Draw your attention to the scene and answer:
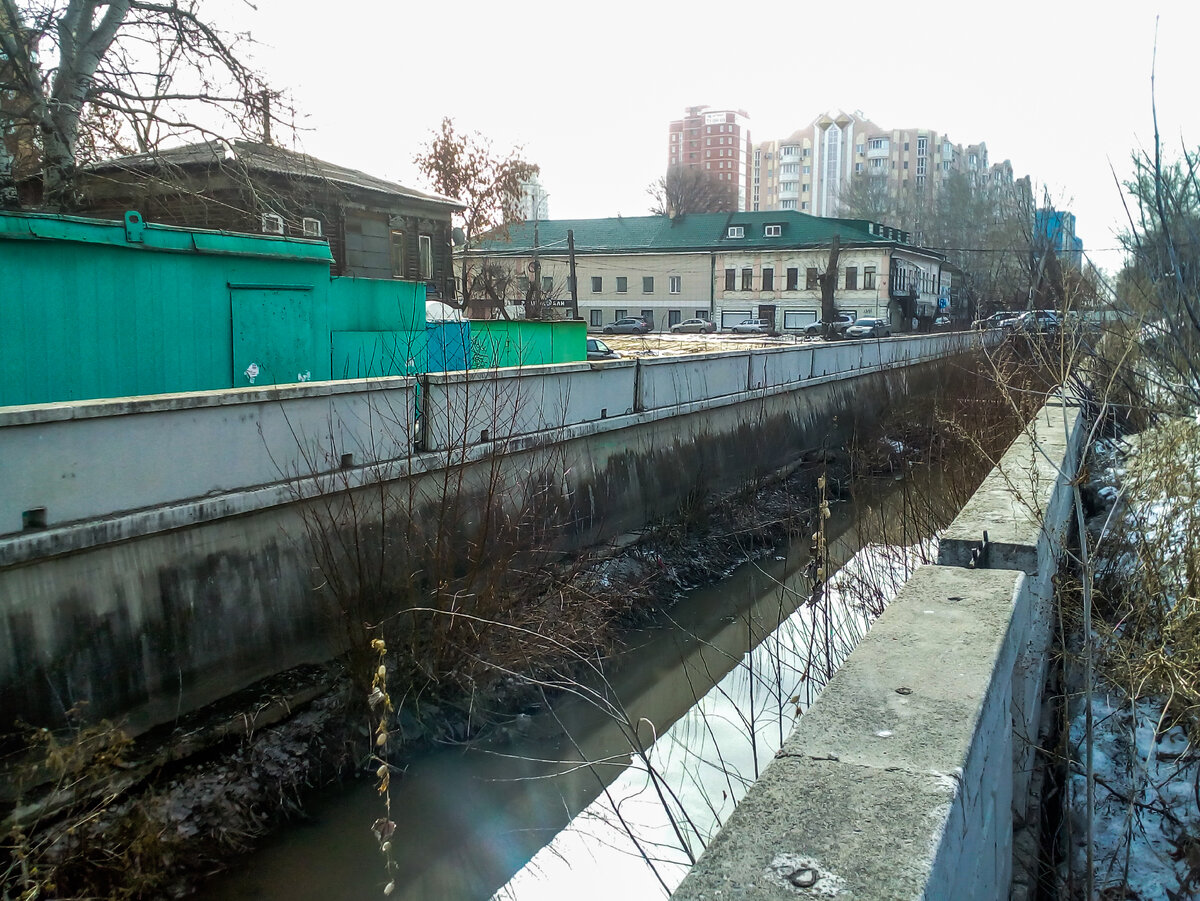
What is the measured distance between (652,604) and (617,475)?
1.78 meters

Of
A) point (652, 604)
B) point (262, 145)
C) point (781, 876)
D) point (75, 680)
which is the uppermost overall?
point (262, 145)

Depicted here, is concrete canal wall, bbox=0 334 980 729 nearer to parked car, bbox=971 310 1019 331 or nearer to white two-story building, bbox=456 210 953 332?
parked car, bbox=971 310 1019 331

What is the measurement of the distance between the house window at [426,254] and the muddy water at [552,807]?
21.1m

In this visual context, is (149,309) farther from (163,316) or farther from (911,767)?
(911,767)

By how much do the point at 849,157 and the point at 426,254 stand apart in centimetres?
11228

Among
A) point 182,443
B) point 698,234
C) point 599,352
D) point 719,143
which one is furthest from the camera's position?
point 719,143

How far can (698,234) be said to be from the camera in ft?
199

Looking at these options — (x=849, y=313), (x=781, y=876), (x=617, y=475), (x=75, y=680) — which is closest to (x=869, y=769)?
(x=781, y=876)

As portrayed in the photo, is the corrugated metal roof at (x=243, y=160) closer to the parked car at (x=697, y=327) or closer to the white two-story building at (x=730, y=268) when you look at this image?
the parked car at (x=697, y=327)

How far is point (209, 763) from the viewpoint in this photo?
19.3ft

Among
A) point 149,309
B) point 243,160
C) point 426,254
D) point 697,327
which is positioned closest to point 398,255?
point 426,254

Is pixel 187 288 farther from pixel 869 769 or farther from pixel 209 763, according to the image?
pixel 869 769

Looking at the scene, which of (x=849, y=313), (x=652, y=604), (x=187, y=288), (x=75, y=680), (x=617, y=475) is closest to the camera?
(x=75, y=680)

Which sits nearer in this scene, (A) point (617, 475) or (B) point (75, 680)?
(B) point (75, 680)
